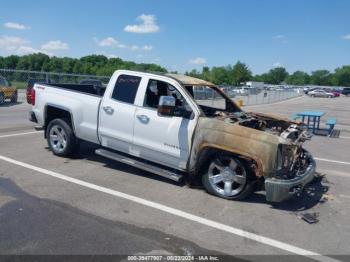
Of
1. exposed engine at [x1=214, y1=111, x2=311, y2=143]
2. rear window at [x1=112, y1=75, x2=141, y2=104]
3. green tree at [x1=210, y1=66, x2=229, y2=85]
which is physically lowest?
exposed engine at [x1=214, y1=111, x2=311, y2=143]

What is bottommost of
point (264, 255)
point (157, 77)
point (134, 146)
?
point (264, 255)

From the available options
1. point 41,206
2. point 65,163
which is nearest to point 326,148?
point 65,163

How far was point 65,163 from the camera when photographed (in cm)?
735

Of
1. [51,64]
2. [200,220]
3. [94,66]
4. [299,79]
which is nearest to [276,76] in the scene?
[299,79]

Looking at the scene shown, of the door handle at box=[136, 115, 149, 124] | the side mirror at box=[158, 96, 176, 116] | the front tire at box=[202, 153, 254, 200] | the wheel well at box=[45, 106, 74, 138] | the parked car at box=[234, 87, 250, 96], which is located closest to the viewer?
the front tire at box=[202, 153, 254, 200]

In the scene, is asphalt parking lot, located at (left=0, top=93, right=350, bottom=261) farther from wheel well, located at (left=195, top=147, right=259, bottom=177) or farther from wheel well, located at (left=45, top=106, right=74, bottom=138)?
wheel well, located at (left=45, top=106, right=74, bottom=138)

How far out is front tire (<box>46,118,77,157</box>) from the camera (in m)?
7.51

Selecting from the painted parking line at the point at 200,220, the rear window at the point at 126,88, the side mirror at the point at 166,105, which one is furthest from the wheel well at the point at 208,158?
the rear window at the point at 126,88

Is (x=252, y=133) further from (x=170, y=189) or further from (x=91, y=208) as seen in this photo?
(x=91, y=208)

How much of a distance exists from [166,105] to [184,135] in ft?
1.86

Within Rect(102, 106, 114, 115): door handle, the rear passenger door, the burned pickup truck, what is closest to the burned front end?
the burned pickup truck

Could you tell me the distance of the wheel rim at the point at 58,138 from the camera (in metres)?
7.65

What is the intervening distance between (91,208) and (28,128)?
25.1ft

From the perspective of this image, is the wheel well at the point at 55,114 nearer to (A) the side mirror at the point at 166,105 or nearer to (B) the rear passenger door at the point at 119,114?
(B) the rear passenger door at the point at 119,114
